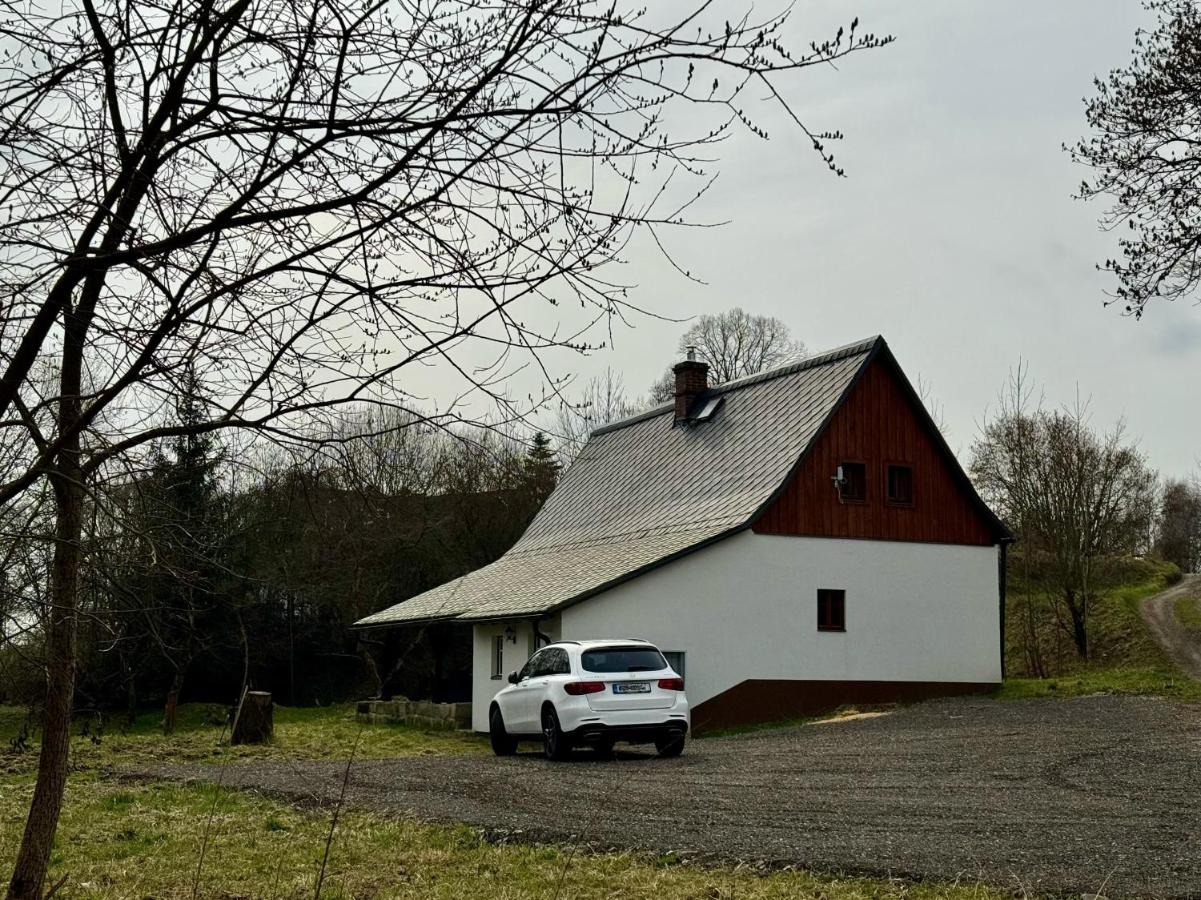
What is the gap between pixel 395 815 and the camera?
12547 mm

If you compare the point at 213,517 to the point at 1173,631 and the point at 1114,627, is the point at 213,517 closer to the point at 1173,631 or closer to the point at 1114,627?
the point at 1173,631

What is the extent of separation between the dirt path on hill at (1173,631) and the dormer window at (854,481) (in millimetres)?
13831

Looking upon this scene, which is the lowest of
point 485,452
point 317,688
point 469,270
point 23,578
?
point 317,688

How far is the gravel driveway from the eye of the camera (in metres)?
9.52

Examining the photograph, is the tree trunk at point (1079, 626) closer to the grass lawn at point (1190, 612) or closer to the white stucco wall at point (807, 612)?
the grass lawn at point (1190, 612)

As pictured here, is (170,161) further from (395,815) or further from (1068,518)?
(1068,518)

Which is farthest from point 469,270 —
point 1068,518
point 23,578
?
point 1068,518

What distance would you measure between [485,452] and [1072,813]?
9.34 m

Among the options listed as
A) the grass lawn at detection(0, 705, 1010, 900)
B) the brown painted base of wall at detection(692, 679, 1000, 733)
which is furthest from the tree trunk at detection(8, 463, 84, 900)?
the brown painted base of wall at detection(692, 679, 1000, 733)

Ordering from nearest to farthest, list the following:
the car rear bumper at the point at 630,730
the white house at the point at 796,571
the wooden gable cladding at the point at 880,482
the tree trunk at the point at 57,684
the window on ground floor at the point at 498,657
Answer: the tree trunk at the point at 57,684
the car rear bumper at the point at 630,730
the white house at the point at 796,571
the wooden gable cladding at the point at 880,482
the window on ground floor at the point at 498,657

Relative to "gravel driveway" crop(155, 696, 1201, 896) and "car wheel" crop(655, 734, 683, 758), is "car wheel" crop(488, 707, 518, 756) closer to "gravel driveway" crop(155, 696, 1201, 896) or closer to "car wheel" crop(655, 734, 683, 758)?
"gravel driveway" crop(155, 696, 1201, 896)

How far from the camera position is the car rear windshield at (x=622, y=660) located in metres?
20.2

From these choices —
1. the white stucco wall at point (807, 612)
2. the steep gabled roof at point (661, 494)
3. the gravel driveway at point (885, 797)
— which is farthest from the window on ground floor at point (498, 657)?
the gravel driveway at point (885, 797)

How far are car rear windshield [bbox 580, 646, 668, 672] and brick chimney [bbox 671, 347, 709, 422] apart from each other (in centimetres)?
1695
